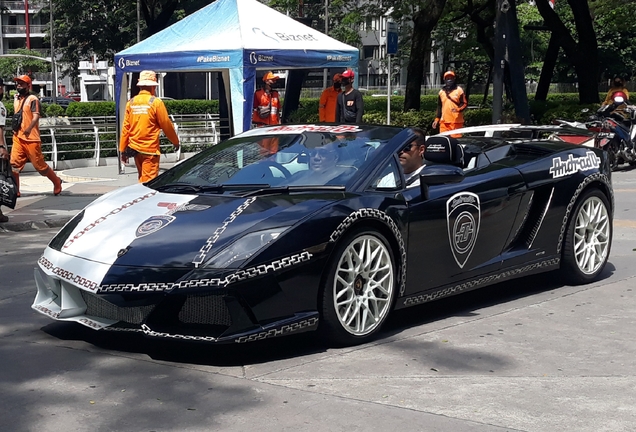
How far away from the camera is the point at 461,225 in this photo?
21.2 ft

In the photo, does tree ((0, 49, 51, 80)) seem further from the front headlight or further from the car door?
the front headlight

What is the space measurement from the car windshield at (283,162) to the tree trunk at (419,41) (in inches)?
747

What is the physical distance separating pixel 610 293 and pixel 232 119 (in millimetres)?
10019

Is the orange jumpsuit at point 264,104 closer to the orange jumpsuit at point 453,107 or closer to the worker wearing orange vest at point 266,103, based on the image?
the worker wearing orange vest at point 266,103

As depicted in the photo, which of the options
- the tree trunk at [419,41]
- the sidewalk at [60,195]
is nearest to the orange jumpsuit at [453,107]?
the sidewalk at [60,195]

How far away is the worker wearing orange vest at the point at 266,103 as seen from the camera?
17203 mm

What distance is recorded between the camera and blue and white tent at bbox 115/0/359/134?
15891mm

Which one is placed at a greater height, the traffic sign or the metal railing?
the traffic sign

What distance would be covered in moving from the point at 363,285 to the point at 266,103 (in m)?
11.7

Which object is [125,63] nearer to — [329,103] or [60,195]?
[60,195]

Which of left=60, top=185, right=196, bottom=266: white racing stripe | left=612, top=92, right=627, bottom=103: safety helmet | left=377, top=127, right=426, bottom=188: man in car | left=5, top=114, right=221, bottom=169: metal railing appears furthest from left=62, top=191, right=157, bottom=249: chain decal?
left=5, top=114, right=221, bottom=169: metal railing

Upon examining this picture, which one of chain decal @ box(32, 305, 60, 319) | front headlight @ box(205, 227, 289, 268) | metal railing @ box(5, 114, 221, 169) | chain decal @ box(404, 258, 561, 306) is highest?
front headlight @ box(205, 227, 289, 268)

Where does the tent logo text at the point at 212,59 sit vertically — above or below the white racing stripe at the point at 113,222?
above

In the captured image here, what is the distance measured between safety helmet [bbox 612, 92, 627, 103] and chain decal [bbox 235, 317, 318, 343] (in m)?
14.2
